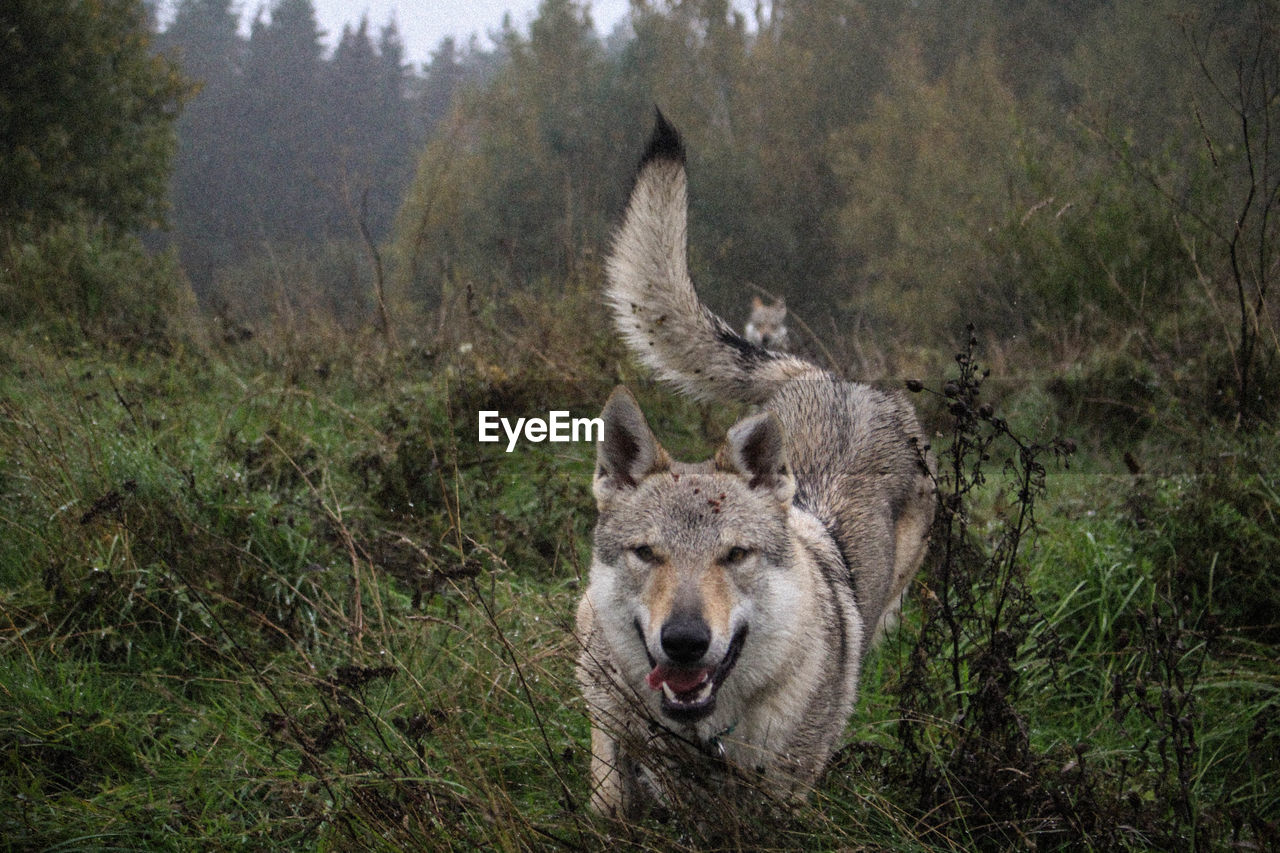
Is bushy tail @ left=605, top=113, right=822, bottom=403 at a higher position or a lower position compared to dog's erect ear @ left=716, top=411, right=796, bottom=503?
higher

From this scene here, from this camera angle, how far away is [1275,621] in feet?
11.5

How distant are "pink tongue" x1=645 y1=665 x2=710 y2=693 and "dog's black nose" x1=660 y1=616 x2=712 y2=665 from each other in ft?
0.22

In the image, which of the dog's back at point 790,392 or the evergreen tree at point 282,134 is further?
the evergreen tree at point 282,134

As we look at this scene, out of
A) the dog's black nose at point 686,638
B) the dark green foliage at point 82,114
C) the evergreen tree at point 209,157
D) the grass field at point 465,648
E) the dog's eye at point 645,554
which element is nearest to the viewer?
the dog's black nose at point 686,638

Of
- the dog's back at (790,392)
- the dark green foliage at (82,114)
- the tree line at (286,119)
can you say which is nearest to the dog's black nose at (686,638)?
the dog's back at (790,392)

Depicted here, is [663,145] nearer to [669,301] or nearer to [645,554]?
[669,301]

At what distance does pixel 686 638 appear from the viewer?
7.15 ft

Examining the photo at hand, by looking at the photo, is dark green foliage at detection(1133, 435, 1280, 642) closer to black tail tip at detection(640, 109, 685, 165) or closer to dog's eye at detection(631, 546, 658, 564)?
dog's eye at detection(631, 546, 658, 564)

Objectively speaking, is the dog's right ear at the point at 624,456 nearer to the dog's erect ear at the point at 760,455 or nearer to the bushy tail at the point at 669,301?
the dog's erect ear at the point at 760,455

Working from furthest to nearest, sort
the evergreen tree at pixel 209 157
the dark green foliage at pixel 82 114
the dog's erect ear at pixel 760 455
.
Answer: the evergreen tree at pixel 209 157 → the dark green foliage at pixel 82 114 → the dog's erect ear at pixel 760 455

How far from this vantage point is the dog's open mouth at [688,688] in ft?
7.38

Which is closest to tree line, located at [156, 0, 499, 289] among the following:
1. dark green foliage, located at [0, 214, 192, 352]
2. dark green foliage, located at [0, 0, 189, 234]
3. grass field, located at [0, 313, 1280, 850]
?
dark green foliage, located at [0, 0, 189, 234]

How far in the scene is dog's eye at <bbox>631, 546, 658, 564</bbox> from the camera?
8.13 ft

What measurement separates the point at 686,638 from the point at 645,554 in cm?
37
